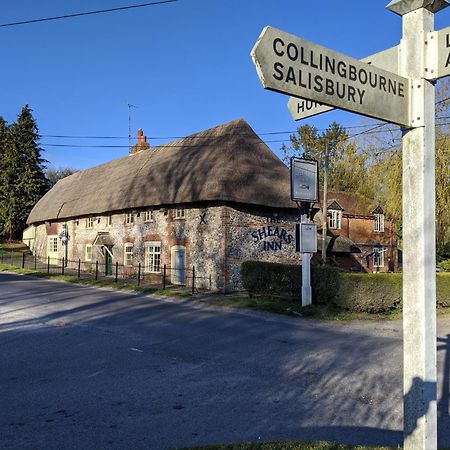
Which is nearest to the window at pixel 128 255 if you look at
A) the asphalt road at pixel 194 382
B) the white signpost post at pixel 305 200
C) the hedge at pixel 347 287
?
the hedge at pixel 347 287

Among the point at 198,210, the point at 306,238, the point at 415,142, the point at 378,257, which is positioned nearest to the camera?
the point at 415,142

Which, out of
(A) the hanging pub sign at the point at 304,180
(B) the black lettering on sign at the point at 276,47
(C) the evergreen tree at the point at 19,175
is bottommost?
(B) the black lettering on sign at the point at 276,47

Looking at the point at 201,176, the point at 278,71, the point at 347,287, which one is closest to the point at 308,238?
the point at 347,287

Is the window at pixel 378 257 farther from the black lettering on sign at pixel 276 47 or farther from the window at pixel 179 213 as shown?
the black lettering on sign at pixel 276 47

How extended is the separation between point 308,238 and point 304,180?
2.09m

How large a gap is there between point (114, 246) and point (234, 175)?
1122cm

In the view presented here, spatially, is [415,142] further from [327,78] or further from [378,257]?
[378,257]

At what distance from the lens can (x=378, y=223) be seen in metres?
41.6

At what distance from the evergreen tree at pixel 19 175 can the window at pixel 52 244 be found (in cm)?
1329

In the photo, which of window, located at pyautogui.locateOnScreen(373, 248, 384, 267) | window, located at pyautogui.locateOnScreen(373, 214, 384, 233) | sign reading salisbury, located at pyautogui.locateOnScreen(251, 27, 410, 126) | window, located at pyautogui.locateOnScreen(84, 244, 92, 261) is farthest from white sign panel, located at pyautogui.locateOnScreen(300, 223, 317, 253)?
window, located at pyautogui.locateOnScreen(373, 214, 384, 233)

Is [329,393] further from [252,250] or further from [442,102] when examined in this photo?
[442,102]

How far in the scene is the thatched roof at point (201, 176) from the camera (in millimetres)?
22625

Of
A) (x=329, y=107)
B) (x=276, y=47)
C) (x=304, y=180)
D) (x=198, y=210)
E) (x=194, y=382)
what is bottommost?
(x=194, y=382)

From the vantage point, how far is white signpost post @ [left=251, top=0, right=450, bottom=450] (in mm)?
2998
